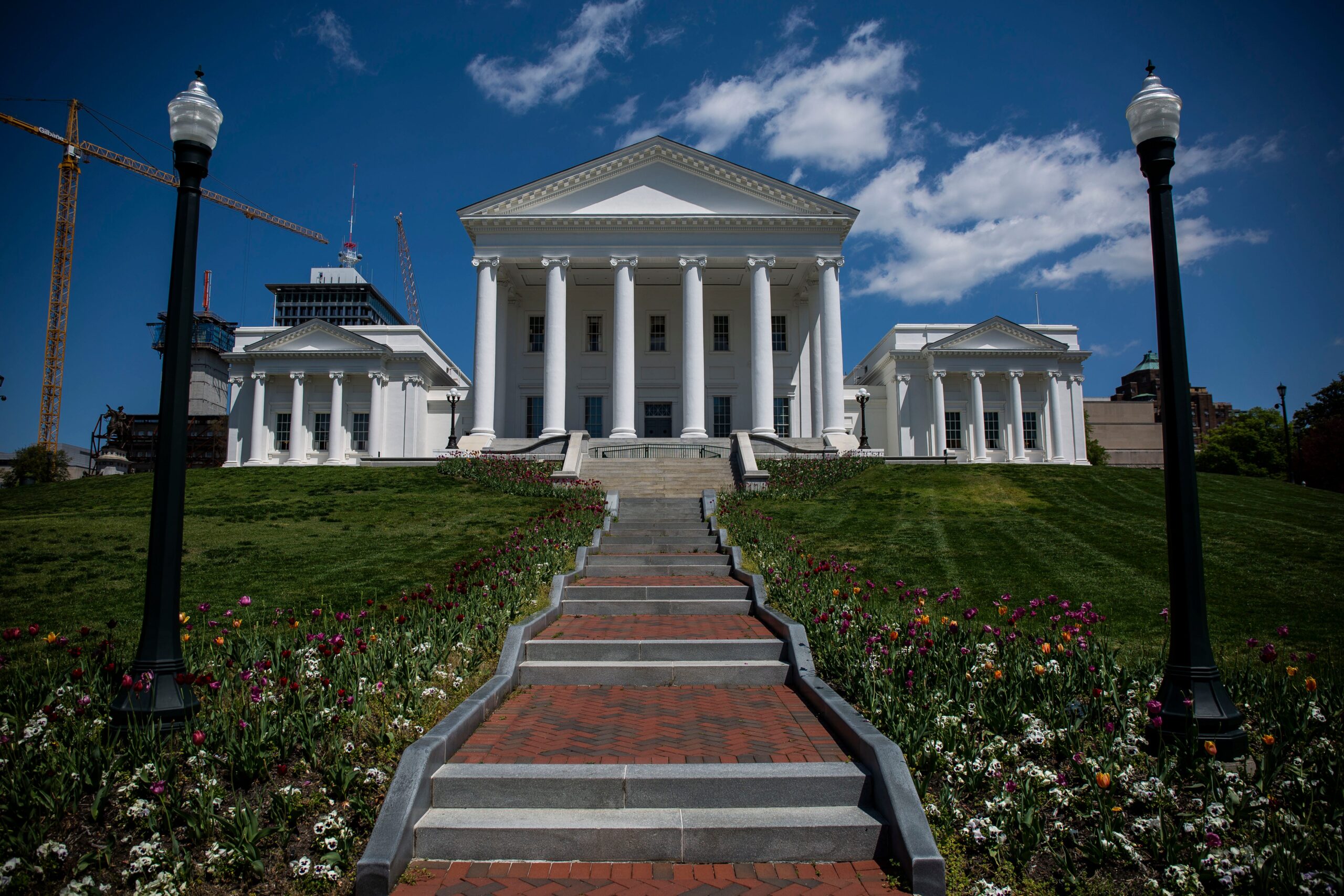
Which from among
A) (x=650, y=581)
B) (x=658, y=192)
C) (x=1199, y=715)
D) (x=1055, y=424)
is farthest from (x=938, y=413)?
(x=1199, y=715)

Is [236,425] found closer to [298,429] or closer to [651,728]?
[298,429]

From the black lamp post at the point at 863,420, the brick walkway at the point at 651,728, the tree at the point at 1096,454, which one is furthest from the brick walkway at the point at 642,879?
the tree at the point at 1096,454

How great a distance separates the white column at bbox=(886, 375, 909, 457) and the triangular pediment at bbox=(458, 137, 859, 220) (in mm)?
12935

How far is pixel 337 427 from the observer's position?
1628 inches

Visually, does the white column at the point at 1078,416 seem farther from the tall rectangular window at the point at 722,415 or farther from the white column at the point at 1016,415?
the tall rectangular window at the point at 722,415

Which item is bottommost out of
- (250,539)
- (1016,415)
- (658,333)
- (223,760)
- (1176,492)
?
(223,760)

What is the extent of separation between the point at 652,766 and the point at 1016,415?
42750 millimetres

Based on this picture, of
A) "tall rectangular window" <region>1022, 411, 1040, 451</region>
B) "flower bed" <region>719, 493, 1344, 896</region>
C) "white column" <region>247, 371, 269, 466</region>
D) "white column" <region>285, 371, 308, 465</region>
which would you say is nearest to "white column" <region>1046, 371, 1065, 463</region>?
"tall rectangular window" <region>1022, 411, 1040, 451</region>

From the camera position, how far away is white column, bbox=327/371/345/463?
41094 mm

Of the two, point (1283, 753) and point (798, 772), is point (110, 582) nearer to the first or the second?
point (798, 772)

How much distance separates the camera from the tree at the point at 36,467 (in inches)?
A: 2088

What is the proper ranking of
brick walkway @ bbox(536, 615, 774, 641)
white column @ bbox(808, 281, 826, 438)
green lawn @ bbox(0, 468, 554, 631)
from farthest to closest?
white column @ bbox(808, 281, 826, 438) < green lawn @ bbox(0, 468, 554, 631) < brick walkway @ bbox(536, 615, 774, 641)

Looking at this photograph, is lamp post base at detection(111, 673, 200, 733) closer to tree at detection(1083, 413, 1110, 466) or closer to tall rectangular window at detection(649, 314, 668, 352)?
tall rectangular window at detection(649, 314, 668, 352)

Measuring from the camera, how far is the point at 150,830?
4.85m
